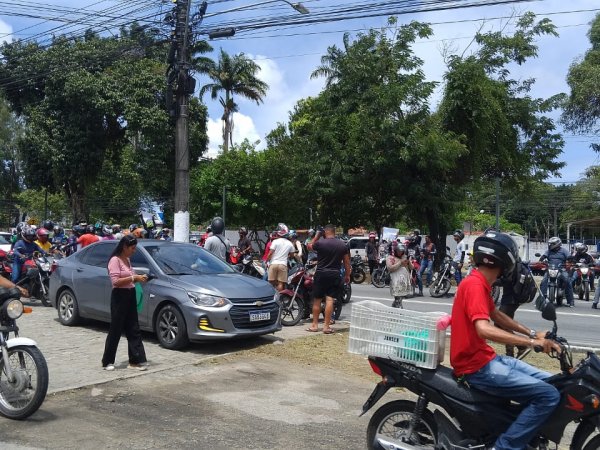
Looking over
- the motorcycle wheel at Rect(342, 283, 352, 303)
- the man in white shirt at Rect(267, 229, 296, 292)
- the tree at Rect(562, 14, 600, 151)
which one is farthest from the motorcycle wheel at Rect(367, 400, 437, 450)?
the tree at Rect(562, 14, 600, 151)

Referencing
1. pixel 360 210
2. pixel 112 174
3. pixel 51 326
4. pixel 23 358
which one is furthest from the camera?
pixel 112 174

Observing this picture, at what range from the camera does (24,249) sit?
44.7ft

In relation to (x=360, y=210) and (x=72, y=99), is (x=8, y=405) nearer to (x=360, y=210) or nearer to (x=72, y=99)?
(x=360, y=210)

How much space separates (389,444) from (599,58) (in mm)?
26696

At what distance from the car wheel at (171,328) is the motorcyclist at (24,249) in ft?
19.8

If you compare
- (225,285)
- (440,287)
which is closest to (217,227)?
(225,285)

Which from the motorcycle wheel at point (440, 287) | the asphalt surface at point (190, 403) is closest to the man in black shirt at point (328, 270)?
the asphalt surface at point (190, 403)

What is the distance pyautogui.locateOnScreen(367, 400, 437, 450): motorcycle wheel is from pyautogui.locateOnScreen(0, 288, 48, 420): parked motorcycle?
9.73 ft

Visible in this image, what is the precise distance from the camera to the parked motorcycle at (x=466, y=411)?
13.0 ft

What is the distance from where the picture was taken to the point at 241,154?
39.9 meters

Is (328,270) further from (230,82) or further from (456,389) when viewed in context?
(230,82)

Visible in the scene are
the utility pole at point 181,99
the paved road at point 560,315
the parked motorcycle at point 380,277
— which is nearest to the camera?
the paved road at point 560,315

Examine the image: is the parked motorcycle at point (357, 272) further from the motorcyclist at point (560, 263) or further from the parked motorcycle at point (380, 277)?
the motorcyclist at point (560, 263)

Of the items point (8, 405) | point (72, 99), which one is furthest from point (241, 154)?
Answer: point (8, 405)
